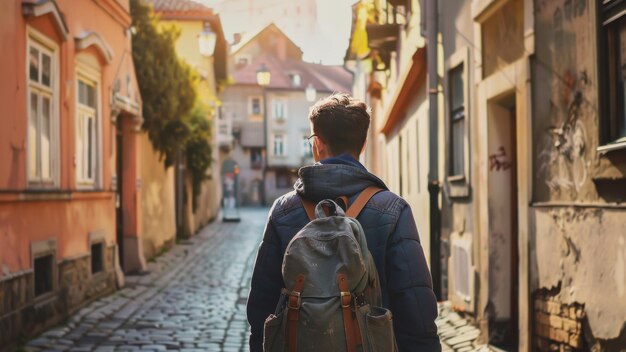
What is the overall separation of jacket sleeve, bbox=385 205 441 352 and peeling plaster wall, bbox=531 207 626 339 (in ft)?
8.31

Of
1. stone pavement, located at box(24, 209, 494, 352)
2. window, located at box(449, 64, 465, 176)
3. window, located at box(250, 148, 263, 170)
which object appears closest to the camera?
stone pavement, located at box(24, 209, 494, 352)

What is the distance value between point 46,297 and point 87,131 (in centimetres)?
340

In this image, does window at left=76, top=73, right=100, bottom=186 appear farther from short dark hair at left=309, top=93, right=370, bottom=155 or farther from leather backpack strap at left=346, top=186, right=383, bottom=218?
leather backpack strap at left=346, top=186, right=383, bottom=218

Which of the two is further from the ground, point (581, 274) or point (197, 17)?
point (197, 17)

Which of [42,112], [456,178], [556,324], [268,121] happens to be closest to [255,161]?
[268,121]

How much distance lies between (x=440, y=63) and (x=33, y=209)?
5230mm

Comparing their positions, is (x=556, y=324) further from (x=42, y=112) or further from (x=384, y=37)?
(x=384, y=37)

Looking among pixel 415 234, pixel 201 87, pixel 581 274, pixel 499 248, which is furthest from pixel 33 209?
pixel 201 87

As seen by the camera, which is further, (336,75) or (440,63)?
(336,75)

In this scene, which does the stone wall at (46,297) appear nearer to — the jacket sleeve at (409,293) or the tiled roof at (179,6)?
the jacket sleeve at (409,293)

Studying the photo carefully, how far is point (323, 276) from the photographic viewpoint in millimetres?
2453

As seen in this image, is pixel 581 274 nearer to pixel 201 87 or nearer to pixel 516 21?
pixel 516 21

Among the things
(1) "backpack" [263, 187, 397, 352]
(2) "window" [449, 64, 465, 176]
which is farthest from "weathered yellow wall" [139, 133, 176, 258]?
(1) "backpack" [263, 187, 397, 352]

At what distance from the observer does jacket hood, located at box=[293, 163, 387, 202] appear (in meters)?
2.74
